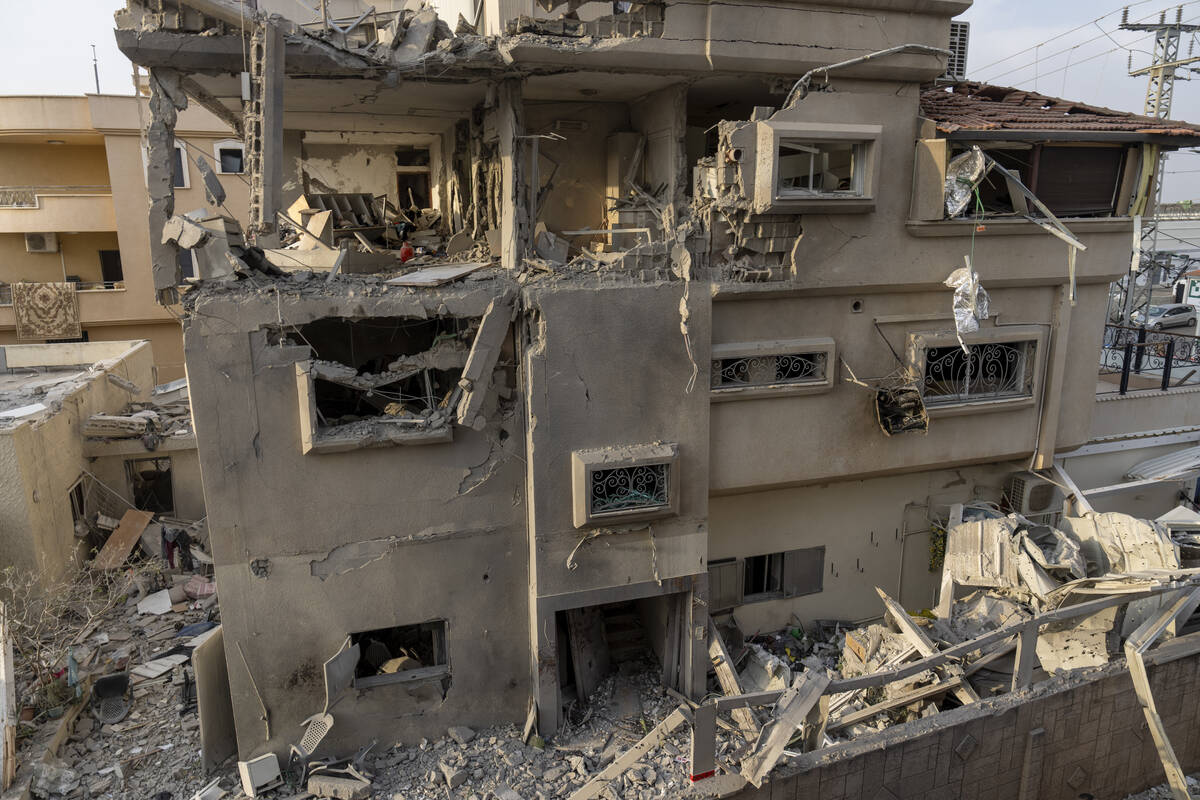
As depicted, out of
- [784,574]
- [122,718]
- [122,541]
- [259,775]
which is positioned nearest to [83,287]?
[122,541]

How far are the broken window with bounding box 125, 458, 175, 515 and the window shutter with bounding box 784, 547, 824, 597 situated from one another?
11887 mm

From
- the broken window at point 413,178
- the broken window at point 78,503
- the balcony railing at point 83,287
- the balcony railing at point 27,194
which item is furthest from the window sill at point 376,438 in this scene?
the balcony railing at point 27,194

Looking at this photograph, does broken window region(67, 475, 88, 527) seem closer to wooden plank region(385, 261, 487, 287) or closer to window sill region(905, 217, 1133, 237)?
wooden plank region(385, 261, 487, 287)

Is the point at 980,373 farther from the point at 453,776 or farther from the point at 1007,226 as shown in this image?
the point at 453,776

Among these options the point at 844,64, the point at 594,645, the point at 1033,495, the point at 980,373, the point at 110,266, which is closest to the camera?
the point at 844,64

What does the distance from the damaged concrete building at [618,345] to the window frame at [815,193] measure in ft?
0.16

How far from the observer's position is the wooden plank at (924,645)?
8.23 metres

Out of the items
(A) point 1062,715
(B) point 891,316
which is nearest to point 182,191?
(B) point 891,316

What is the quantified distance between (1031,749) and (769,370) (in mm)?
5168

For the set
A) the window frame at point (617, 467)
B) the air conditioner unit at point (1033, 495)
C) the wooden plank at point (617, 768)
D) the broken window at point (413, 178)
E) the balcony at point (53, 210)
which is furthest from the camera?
the balcony at point (53, 210)

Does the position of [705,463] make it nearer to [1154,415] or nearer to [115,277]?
[1154,415]

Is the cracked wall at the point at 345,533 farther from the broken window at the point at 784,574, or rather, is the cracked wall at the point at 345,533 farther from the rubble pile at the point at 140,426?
the rubble pile at the point at 140,426

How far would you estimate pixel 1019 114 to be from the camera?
1106 cm

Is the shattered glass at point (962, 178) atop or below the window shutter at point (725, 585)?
atop
